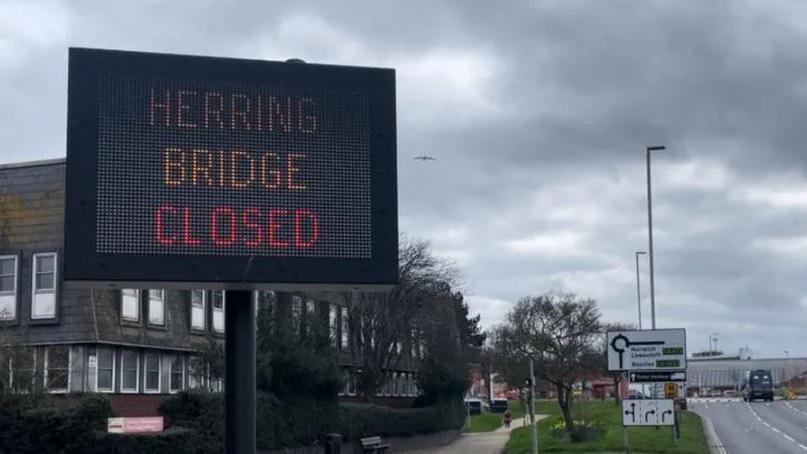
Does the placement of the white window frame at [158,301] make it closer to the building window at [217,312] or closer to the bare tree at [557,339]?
the building window at [217,312]

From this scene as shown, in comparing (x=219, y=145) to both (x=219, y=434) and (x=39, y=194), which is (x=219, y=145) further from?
(x=39, y=194)

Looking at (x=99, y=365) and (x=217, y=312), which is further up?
(x=217, y=312)

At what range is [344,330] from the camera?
60812 millimetres

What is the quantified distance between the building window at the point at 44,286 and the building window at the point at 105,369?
213 centimetres

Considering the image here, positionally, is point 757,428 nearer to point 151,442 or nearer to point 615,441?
point 615,441

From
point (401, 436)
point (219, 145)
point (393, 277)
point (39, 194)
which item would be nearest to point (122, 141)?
point (219, 145)

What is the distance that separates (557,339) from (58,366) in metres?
20.9

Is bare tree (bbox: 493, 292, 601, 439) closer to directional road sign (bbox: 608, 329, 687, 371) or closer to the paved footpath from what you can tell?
the paved footpath

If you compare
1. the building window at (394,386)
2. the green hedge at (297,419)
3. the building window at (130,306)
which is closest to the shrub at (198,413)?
the green hedge at (297,419)

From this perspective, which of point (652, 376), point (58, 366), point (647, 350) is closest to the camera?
point (647, 350)

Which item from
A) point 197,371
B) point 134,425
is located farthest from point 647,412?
point 197,371

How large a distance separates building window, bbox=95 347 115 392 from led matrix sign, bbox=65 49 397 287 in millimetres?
31493

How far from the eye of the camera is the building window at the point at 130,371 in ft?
144

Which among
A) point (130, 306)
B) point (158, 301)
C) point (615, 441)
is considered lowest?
point (615, 441)
